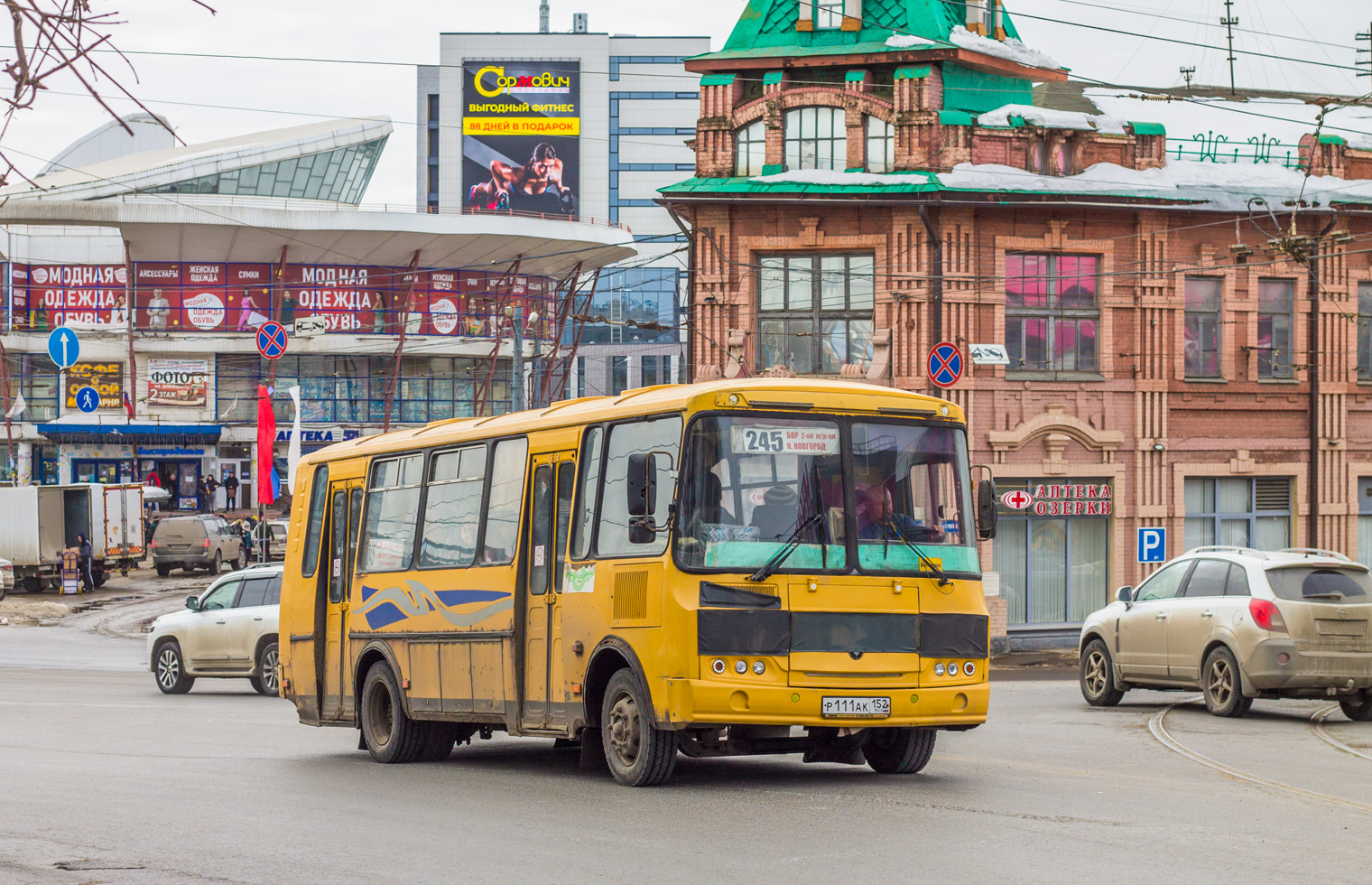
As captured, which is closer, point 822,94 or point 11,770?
point 11,770

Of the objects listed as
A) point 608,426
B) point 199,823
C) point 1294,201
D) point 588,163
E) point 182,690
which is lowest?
point 182,690

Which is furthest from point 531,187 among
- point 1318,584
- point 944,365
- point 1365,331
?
point 1318,584

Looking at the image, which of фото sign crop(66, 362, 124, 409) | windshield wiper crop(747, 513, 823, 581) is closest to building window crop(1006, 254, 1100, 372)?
windshield wiper crop(747, 513, 823, 581)

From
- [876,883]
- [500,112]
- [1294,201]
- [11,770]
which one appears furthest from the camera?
[500,112]

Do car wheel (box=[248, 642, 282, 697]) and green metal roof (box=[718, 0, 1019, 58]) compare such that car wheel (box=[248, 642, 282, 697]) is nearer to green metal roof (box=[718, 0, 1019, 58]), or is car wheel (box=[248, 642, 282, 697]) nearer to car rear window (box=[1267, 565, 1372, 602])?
car rear window (box=[1267, 565, 1372, 602])

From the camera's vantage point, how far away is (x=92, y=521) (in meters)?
49.0

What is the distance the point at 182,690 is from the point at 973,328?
15842 mm

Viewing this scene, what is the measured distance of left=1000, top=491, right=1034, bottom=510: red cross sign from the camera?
3216cm

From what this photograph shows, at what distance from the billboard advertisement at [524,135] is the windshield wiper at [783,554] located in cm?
9308

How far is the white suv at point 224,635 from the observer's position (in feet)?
79.3

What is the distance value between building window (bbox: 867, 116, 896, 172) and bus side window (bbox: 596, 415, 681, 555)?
21707 millimetres

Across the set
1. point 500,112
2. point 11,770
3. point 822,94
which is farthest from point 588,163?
point 11,770

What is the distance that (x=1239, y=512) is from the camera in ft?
111

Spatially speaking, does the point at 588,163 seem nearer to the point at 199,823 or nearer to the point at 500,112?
the point at 500,112
